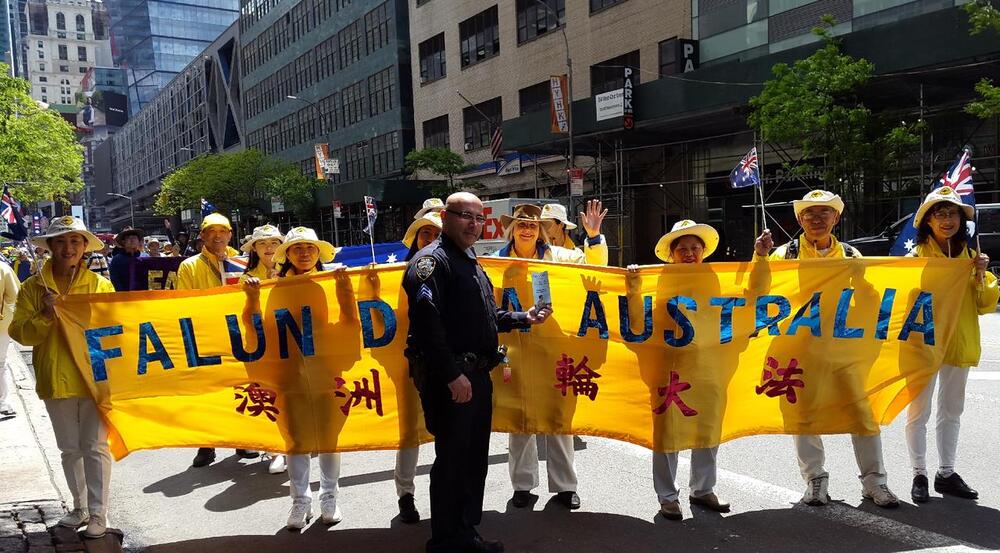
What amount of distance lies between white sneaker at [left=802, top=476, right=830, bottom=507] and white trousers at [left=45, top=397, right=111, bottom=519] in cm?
434

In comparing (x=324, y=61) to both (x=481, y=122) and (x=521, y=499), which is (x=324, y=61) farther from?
(x=521, y=499)

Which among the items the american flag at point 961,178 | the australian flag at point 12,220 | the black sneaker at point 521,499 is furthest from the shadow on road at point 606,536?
the american flag at point 961,178

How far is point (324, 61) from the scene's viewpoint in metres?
55.8

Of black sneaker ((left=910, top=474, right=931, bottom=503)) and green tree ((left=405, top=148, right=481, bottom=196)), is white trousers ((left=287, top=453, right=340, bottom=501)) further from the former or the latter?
green tree ((left=405, top=148, right=481, bottom=196))

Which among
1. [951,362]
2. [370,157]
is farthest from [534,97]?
[951,362]

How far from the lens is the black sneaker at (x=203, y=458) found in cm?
663

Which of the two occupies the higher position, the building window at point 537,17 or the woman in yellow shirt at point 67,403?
the building window at point 537,17

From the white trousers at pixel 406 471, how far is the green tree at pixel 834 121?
17.1 meters

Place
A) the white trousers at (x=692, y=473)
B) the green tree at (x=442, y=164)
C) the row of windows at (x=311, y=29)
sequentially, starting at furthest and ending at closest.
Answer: the row of windows at (x=311, y=29) < the green tree at (x=442, y=164) < the white trousers at (x=692, y=473)

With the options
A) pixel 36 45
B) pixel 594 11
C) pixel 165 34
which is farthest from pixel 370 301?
pixel 36 45

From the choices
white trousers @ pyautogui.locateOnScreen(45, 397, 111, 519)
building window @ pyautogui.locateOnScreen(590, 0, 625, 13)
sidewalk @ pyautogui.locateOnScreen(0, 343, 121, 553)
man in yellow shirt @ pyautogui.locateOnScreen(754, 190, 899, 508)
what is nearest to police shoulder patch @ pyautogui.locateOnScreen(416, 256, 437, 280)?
man in yellow shirt @ pyautogui.locateOnScreen(754, 190, 899, 508)

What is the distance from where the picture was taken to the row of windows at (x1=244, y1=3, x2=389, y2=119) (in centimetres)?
4875

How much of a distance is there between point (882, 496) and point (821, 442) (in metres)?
0.46

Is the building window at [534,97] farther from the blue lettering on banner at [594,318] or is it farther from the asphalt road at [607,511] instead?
the blue lettering on banner at [594,318]
